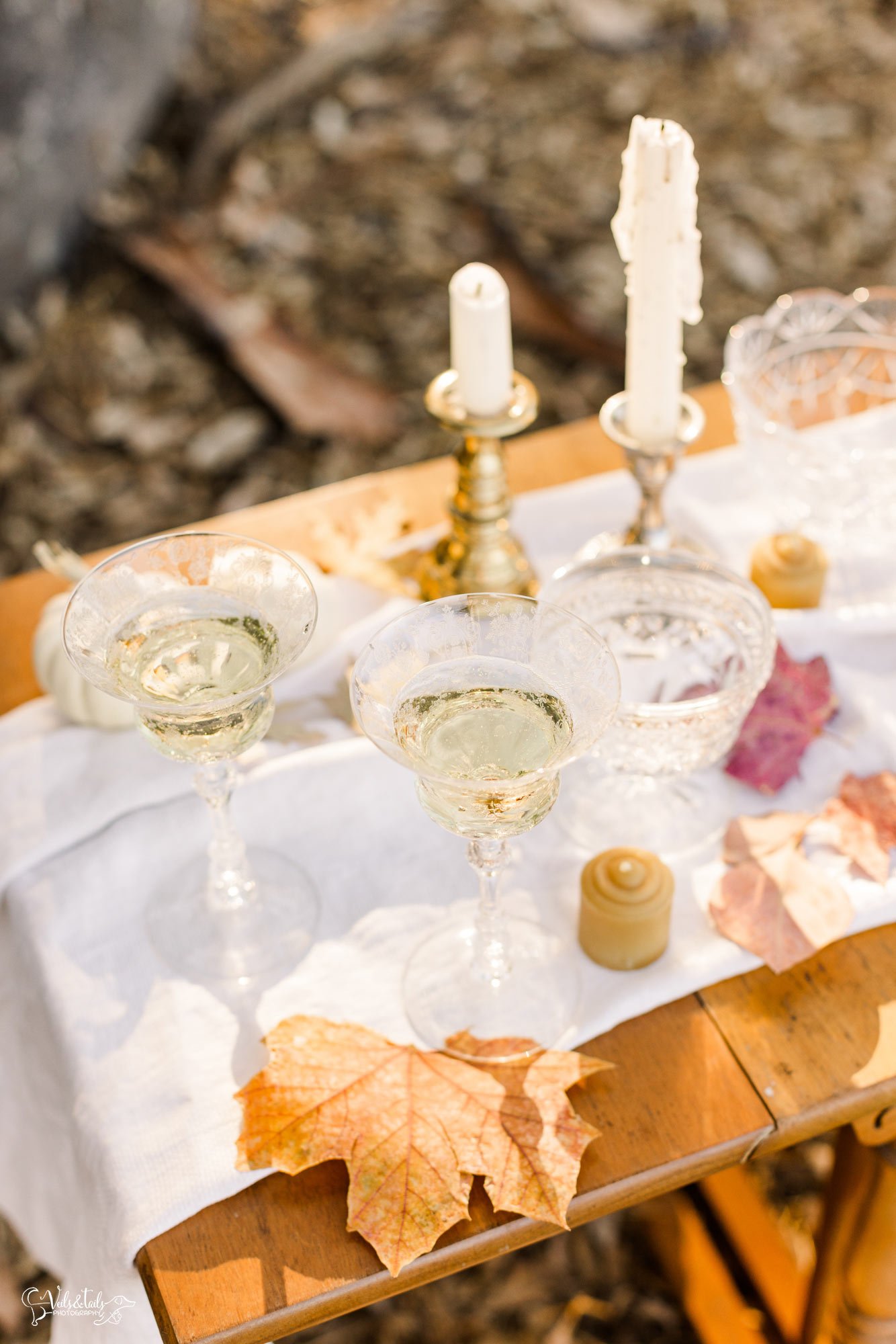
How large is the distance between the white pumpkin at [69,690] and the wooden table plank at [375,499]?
0.26 feet

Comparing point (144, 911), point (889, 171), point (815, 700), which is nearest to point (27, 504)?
point (144, 911)

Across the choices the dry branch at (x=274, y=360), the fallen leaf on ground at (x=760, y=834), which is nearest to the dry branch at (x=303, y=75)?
the dry branch at (x=274, y=360)

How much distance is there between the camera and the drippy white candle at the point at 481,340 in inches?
38.2

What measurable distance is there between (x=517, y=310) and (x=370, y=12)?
0.83 meters

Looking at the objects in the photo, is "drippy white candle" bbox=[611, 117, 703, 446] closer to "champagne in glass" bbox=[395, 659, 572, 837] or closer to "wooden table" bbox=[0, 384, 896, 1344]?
"champagne in glass" bbox=[395, 659, 572, 837]

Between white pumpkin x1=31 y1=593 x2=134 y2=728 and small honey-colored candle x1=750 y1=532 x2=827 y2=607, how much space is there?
557mm

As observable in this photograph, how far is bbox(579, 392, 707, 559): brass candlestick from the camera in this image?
1043 mm

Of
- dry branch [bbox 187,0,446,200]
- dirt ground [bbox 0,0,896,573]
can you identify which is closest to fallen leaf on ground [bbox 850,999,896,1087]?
dirt ground [bbox 0,0,896,573]

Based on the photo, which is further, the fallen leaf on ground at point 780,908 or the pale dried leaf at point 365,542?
the pale dried leaf at point 365,542

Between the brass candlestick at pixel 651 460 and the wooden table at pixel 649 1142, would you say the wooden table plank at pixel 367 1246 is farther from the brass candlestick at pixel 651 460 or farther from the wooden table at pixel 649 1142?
the brass candlestick at pixel 651 460

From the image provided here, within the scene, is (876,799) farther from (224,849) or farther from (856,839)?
(224,849)

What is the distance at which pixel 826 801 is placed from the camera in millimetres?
987

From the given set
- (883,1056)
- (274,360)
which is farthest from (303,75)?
(883,1056)

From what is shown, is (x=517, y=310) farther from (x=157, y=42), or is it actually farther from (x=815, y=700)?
(x=815, y=700)
